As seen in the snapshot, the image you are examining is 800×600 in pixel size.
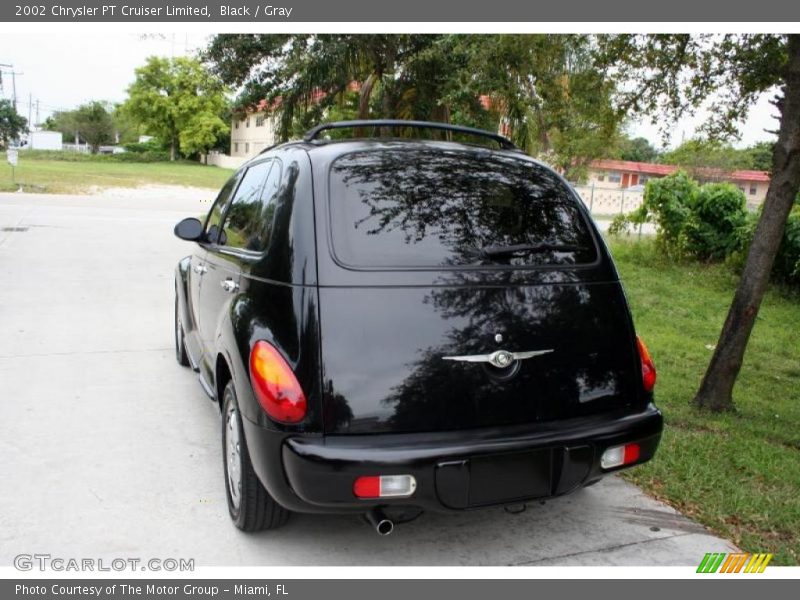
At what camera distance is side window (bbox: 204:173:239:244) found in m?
4.40

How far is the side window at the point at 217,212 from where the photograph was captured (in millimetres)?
4398

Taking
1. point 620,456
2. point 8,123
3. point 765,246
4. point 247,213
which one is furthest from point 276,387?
point 8,123

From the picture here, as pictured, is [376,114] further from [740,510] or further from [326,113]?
[740,510]

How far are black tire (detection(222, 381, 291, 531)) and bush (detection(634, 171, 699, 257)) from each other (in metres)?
11.2

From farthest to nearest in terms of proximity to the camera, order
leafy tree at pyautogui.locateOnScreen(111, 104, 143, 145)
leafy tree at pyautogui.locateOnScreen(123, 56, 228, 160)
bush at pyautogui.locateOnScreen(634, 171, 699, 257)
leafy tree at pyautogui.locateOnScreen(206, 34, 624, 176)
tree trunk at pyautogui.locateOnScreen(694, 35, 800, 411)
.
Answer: leafy tree at pyautogui.locateOnScreen(111, 104, 143, 145)
leafy tree at pyautogui.locateOnScreen(123, 56, 228, 160)
bush at pyautogui.locateOnScreen(634, 171, 699, 257)
leafy tree at pyautogui.locateOnScreen(206, 34, 624, 176)
tree trunk at pyautogui.locateOnScreen(694, 35, 800, 411)

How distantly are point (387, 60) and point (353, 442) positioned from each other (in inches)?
390

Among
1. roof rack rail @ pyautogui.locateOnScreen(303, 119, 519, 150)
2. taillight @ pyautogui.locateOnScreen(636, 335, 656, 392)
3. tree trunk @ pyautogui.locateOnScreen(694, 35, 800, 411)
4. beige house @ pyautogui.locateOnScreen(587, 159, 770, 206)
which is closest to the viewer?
taillight @ pyautogui.locateOnScreen(636, 335, 656, 392)

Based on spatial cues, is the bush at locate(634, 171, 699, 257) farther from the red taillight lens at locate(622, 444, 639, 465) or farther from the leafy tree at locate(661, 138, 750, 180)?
the leafy tree at locate(661, 138, 750, 180)

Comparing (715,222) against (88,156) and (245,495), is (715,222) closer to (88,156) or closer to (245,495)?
(245,495)

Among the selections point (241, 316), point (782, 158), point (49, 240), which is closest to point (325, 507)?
point (241, 316)

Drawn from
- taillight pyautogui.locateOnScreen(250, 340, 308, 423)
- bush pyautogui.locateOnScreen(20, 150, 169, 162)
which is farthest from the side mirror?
bush pyautogui.locateOnScreen(20, 150, 169, 162)

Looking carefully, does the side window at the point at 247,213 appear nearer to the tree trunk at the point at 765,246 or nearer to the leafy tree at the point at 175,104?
the tree trunk at the point at 765,246

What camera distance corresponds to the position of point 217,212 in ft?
15.3

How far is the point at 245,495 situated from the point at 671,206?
37.4 ft
